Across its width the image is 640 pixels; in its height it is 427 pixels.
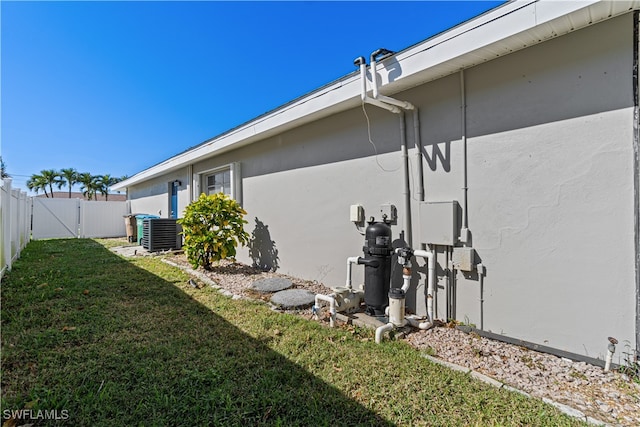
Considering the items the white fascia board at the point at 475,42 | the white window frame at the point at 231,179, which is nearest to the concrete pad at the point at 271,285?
the white window frame at the point at 231,179

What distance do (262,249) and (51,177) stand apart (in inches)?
1445

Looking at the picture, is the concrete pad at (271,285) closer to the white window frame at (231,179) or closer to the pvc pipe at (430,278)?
the pvc pipe at (430,278)

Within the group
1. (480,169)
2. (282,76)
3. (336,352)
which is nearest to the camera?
(336,352)

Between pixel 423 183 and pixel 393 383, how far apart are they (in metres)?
2.24

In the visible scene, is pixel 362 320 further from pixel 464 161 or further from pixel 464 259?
pixel 464 161

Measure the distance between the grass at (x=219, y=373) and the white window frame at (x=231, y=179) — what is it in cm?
358

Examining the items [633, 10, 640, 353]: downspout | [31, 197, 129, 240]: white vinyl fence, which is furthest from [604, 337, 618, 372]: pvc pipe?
[31, 197, 129, 240]: white vinyl fence

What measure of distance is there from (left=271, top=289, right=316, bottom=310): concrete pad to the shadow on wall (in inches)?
65.7

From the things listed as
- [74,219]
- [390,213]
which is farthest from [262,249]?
[74,219]

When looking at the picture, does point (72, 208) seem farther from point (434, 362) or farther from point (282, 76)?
point (434, 362)

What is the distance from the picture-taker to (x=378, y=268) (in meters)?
3.33

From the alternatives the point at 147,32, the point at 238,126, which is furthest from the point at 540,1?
the point at 147,32

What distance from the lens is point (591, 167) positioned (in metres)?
2.33

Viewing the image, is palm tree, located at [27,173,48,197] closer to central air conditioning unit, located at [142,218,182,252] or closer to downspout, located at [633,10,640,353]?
central air conditioning unit, located at [142,218,182,252]
